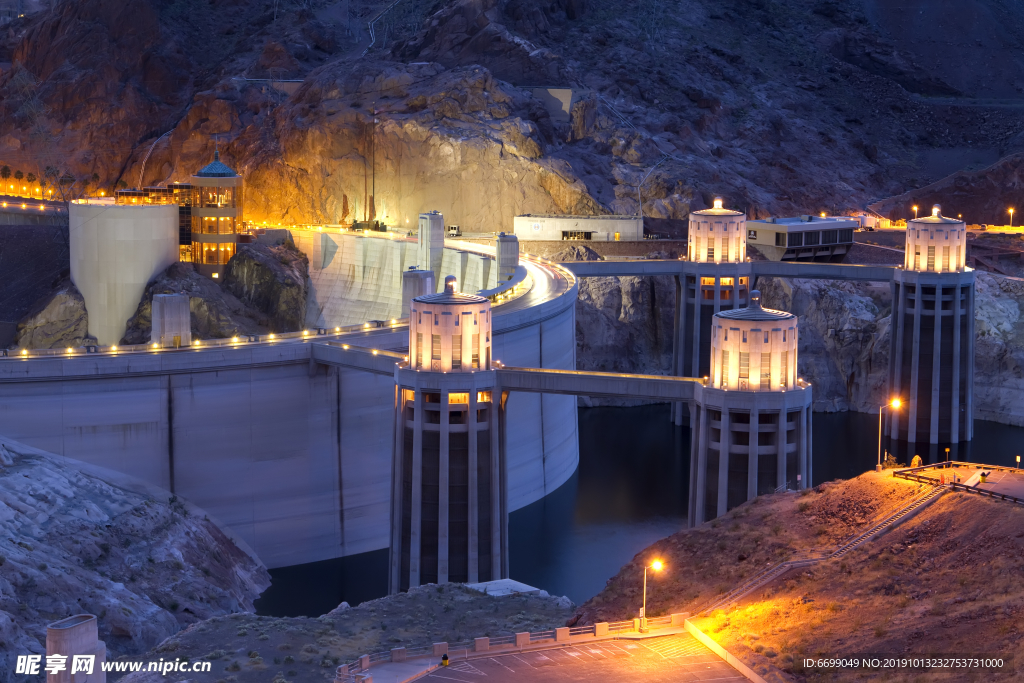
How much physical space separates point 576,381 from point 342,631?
90.6 ft

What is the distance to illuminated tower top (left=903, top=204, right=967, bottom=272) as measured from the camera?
125 meters

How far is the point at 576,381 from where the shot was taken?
86.6 meters

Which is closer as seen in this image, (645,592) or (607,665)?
(607,665)

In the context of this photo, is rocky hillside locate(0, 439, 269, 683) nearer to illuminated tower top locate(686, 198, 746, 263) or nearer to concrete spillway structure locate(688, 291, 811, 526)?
concrete spillway structure locate(688, 291, 811, 526)

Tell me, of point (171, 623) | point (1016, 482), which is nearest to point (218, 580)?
point (171, 623)

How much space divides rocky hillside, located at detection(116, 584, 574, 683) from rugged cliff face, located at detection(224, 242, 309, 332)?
79.5 metres

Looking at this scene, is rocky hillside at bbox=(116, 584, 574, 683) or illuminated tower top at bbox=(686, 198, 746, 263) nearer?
rocky hillside at bbox=(116, 584, 574, 683)

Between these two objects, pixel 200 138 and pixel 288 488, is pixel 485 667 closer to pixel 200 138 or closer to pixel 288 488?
pixel 288 488

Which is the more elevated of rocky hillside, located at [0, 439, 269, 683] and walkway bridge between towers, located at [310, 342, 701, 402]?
walkway bridge between towers, located at [310, 342, 701, 402]

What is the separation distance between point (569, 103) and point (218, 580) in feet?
300

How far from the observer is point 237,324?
143 metres

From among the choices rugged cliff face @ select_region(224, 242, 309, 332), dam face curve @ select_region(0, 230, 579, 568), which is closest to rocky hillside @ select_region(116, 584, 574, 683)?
dam face curve @ select_region(0, 230, 579, 568)

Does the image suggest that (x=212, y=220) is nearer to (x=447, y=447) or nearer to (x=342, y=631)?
(x=447, y=447)

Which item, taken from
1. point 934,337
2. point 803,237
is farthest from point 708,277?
point 934,337
